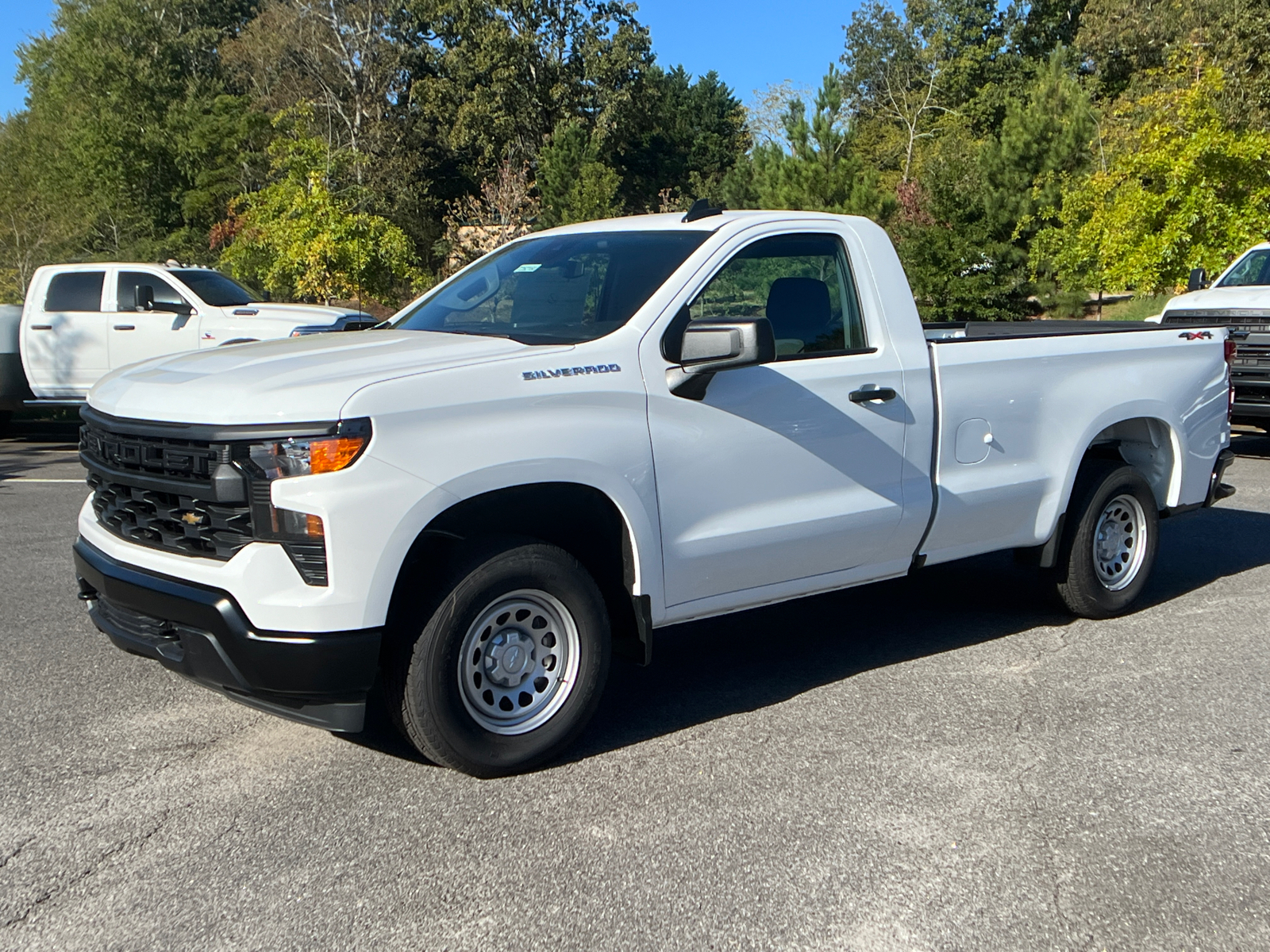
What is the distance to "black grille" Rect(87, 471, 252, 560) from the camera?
396cm

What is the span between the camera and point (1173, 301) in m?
13.6

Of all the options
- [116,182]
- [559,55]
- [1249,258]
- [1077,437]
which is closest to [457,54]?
[559,55]

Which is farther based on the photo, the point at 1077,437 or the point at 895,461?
the point at 1077,437

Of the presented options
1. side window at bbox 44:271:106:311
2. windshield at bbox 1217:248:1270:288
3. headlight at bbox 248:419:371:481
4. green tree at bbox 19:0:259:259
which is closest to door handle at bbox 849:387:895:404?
headlight at bbox 248:419:371:481

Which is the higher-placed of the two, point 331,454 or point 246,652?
point 331,454

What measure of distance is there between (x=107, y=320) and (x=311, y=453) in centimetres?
1265

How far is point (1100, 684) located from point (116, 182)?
50.1 m

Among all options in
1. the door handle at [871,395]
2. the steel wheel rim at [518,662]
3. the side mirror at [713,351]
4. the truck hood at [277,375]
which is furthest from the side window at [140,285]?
the steel wheel rim at [518,662]

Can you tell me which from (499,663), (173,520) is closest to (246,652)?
(173,520)

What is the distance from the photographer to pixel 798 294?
533 centimetres

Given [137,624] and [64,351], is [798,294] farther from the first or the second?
[64,351]

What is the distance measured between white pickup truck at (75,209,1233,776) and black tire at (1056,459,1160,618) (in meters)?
0.24

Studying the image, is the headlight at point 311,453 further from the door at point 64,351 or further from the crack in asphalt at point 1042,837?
the door at point 64,351

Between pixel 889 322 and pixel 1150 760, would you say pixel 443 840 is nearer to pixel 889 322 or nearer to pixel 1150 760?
pixel 1150 760
